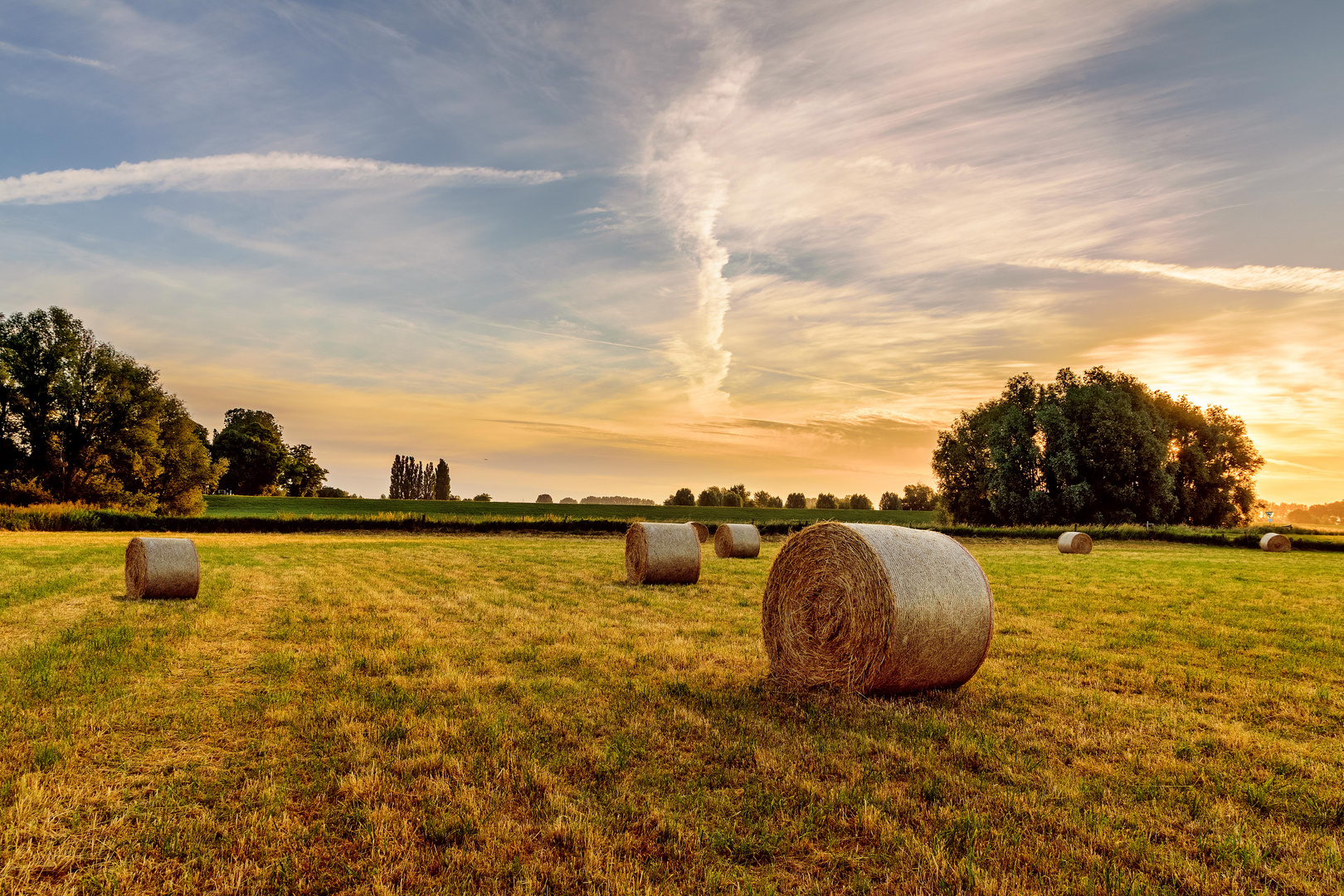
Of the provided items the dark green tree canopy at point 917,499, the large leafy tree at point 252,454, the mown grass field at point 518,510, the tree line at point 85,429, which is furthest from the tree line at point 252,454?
the dark green tree canopy at point 917,499

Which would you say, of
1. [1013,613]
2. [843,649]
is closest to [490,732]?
[843,649]

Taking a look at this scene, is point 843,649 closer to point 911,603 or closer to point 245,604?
point 911,603

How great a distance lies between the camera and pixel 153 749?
5961mm

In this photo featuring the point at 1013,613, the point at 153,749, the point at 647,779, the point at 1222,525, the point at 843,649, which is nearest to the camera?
the point at 647,779

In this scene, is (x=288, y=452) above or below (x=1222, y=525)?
above

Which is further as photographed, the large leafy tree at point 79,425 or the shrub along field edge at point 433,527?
the large leafy tree at point 79,425

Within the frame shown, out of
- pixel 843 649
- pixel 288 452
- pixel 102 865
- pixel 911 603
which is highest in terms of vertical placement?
pixel 288 452

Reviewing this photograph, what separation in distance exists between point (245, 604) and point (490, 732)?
33.2 feet

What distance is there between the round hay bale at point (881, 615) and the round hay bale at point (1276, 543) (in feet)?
135

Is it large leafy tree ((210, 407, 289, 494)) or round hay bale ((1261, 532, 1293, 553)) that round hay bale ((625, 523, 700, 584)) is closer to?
round hay bale ((1261, 532, 1293, 553))

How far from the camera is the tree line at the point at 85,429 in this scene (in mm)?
48000

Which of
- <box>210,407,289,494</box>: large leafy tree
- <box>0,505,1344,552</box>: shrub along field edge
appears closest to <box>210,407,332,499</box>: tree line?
<box>210,407,289,494</box>: large leafy tree

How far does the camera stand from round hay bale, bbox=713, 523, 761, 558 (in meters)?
27.6

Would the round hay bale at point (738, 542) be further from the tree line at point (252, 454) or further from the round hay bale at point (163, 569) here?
the tree line at point (252, 454)
